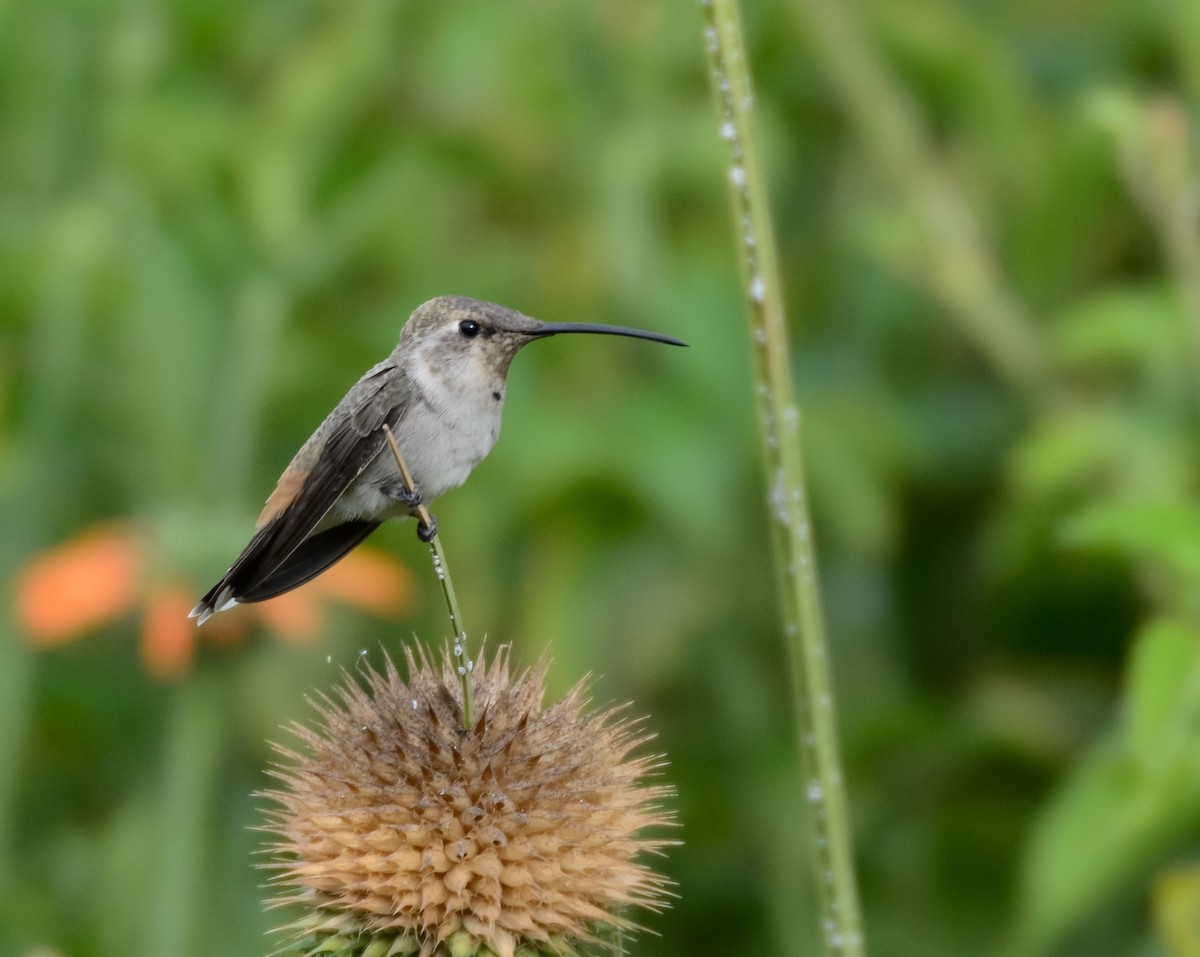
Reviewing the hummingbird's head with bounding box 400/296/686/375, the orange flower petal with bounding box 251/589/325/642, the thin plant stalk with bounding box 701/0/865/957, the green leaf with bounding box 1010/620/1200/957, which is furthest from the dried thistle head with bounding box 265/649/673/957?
the orange flower petal with bounding box 251/589/325/642

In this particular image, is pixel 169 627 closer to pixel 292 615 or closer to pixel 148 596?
pixel 148 596

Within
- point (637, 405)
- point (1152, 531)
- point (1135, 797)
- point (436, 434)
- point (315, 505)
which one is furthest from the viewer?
point (637, 405)

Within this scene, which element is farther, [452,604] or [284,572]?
A: [284,572]

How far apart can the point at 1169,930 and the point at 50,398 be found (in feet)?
7.06

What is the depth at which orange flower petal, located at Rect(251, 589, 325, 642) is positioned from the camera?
287cm

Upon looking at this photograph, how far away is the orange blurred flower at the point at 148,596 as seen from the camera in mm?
2791

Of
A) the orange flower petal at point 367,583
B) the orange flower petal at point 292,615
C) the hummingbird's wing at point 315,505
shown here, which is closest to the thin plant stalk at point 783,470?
the hummingbird's wing at point 315,505

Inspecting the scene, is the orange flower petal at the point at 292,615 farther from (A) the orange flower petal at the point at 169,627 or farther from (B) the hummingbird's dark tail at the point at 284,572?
(B) the hummingbird's dark tail at the point at 284,572

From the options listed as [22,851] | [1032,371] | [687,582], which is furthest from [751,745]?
[22,851]

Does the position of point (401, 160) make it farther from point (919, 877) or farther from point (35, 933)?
point (919, 877)

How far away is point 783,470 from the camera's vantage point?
1.33 meters

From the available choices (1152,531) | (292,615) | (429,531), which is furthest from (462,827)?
(292,615)

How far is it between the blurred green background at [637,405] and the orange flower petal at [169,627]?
0.03 m

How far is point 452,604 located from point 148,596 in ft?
5.56
